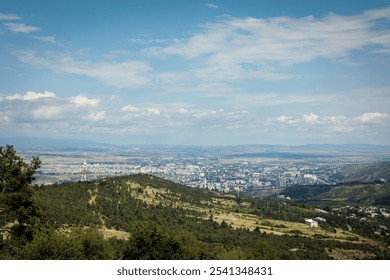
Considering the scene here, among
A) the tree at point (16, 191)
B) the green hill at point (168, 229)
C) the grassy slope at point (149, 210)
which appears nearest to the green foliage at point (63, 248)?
the green hill at point (168, 229)

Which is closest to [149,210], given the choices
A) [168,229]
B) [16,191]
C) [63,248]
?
[168,229]

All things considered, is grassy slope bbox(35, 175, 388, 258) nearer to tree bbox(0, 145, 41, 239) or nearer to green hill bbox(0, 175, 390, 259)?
green hill bbox(0, 175, 390, 259)

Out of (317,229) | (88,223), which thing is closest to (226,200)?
(317,229)

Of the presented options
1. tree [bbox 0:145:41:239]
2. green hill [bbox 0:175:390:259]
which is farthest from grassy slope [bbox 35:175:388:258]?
tree [bbox 0:145:41:239]

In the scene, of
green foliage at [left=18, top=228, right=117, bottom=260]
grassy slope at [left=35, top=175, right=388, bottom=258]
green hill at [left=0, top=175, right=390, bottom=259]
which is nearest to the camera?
green foliage at [left=18, top=228, right=117, bottom=260]

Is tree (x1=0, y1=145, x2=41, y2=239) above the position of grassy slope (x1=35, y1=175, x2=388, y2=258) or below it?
above

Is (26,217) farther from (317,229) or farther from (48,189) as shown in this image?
(317,229)

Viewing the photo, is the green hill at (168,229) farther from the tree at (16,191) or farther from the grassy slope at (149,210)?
the tree at (16,191)
